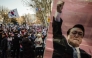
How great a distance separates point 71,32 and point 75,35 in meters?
0.08

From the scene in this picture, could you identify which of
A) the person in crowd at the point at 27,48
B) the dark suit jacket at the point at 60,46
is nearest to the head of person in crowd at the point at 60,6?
the dark suit jacket at the point at 60,46

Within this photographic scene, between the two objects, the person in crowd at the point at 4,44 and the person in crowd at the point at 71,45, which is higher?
the person in crowd at the point at 71,45

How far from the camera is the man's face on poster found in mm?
3719

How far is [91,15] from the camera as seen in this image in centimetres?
370

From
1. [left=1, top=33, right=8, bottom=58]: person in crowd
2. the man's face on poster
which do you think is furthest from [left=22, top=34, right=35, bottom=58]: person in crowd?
the man's face on poster

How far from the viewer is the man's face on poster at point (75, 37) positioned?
3.72m

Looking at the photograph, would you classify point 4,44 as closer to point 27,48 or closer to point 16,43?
point 16,43

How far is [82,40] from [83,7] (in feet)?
1.63

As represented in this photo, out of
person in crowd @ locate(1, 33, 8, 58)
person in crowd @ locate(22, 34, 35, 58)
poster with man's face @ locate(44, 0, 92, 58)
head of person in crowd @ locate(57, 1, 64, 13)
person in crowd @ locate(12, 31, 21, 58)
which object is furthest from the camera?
person in crowd @ locate(12, 31, 21, 58)

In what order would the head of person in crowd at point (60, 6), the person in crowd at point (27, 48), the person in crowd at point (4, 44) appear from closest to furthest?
the head of person in crowd at point (60, 6) < the person in crowd at point (27, 48) < the person in crowd at point (4, 44)

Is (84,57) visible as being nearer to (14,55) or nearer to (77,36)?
(77,36)

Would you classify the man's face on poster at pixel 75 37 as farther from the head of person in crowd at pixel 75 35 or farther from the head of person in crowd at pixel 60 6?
the head of person in crowd at pixel 60 6

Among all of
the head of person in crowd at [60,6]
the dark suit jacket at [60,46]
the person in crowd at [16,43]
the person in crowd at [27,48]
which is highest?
the head of person in crowd at [60,6]

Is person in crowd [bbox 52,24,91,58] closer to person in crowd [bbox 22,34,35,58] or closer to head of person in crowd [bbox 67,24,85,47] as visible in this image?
head of person in crowd [bbox 67,24,85,47]
